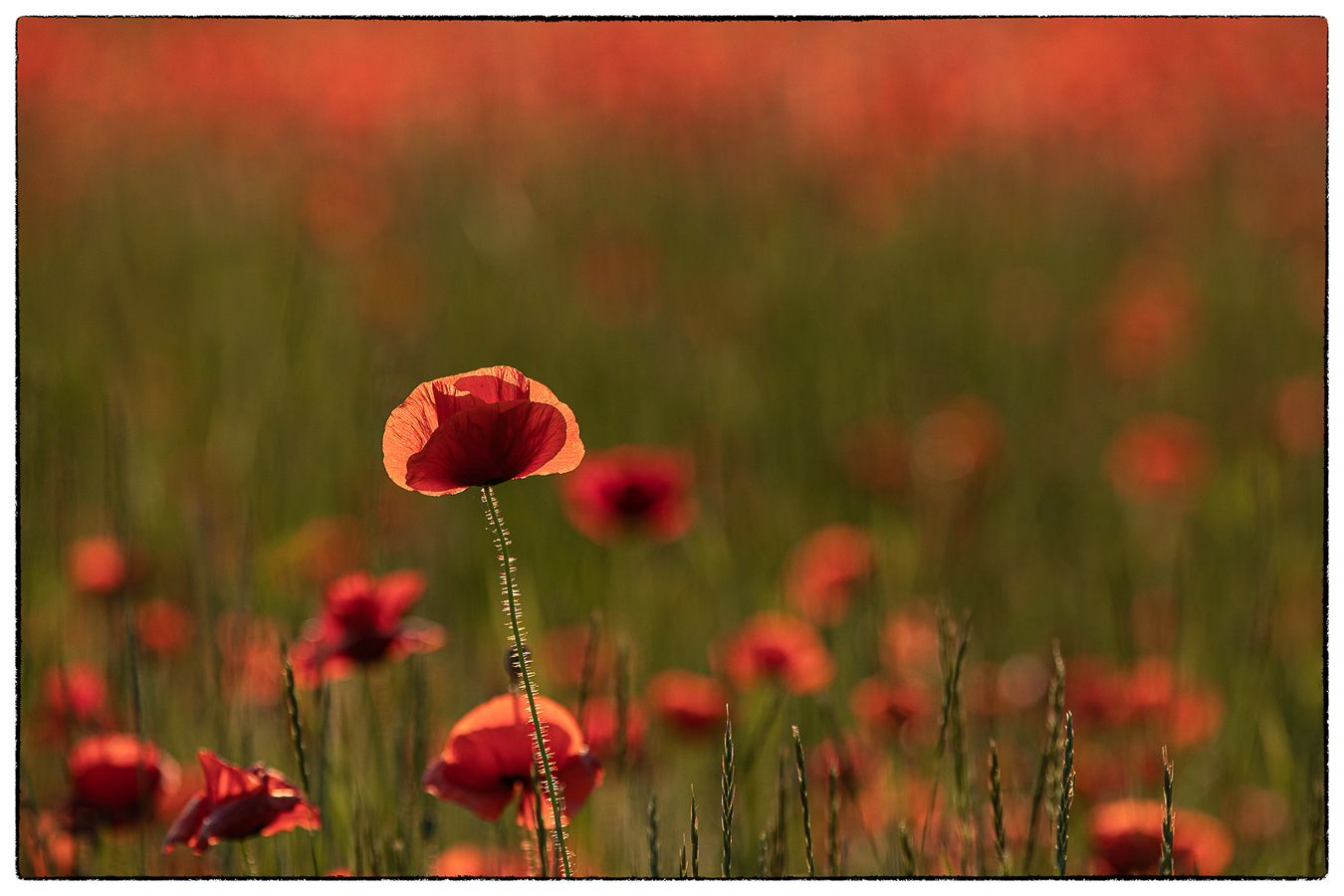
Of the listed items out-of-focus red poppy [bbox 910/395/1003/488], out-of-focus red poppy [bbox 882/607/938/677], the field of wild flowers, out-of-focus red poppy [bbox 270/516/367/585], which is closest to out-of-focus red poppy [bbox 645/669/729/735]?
the field of wild flowers

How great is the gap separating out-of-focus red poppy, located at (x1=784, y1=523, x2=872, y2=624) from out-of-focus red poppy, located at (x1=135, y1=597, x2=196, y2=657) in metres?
0.56

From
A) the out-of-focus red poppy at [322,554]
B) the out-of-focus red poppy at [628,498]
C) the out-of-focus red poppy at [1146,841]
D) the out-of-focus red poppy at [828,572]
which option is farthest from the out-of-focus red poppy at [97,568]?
the out-of-focus red poppy at [1146,841]

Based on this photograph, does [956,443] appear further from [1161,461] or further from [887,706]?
[887,706]

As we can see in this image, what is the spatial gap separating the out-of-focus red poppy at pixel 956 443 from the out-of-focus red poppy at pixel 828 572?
0.23m

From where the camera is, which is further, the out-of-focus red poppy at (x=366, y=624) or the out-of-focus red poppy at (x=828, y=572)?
the out-of-focus red poppy at (x=828, y=572)

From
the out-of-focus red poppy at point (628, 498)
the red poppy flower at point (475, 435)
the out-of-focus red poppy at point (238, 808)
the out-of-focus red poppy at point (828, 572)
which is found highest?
the red poppy flower at point (475, 435)

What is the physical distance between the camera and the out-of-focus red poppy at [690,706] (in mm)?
965

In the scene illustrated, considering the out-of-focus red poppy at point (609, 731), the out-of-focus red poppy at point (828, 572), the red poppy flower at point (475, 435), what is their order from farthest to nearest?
the out-of-focus red poppy at point (828, 572)
the out-of-focus red poppy at point (609, 731)
the red poppy flower at point (475, 435)

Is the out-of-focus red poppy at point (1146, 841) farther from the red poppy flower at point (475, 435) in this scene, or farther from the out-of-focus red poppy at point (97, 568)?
the out-of-focus red poppy at point (97, 568)

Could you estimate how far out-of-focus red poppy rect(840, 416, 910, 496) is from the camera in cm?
148

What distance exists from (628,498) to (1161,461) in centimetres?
72

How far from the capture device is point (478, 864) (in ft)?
2.73

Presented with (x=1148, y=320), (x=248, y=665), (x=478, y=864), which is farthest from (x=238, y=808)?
(x=1148, y=320)

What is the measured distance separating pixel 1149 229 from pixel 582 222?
23.9 inches
